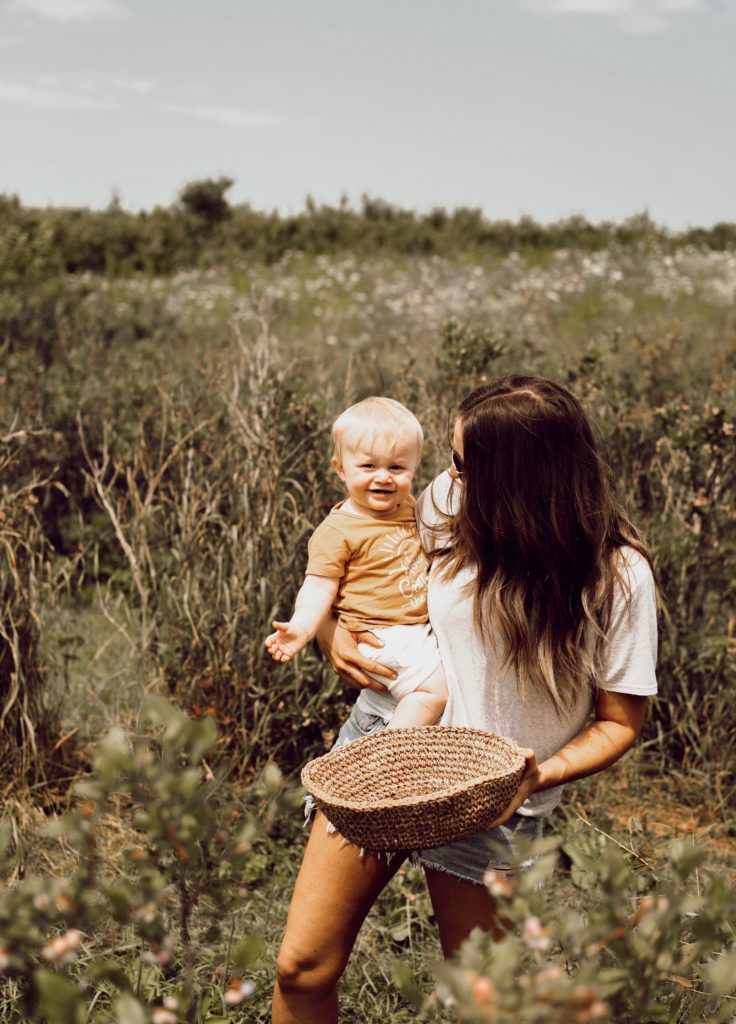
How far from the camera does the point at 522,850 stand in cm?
120

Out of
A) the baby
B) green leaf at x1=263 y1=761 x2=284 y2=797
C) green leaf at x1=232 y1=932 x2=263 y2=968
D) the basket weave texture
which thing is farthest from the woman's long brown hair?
green leaf at x1=232 y1=932 x2=263 y2=968

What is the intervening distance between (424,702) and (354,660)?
0.63 feet

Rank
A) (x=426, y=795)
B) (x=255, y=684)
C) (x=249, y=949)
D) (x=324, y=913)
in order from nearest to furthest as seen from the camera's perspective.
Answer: (x=249, y=949)
(x=426, y=795)
(x=324, y=913)
(x=255, y=684)

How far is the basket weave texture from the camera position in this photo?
5.73 feet

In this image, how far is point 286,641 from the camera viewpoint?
2.32m

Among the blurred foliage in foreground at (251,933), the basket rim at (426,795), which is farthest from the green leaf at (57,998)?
the basket rim at (426,795)

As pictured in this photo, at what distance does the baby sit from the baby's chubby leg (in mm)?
51

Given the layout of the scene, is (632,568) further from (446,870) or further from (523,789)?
(446,870)

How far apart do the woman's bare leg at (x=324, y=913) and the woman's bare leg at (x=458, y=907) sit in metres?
0.10

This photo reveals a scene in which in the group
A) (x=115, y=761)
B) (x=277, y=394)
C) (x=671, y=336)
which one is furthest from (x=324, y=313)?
(x=115, y=761)

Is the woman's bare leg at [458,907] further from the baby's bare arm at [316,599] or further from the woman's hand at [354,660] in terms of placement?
the baby's bare arm at [316,599]

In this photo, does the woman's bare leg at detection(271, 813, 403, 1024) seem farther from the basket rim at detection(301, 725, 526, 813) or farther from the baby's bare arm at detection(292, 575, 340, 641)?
the baby's bare arm at detection(292, 575, 340, 641)

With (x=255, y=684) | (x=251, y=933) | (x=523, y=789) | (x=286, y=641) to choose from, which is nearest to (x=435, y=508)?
(x=286, y=641)

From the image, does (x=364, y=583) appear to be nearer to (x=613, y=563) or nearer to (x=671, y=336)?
(x=613, y=563)
